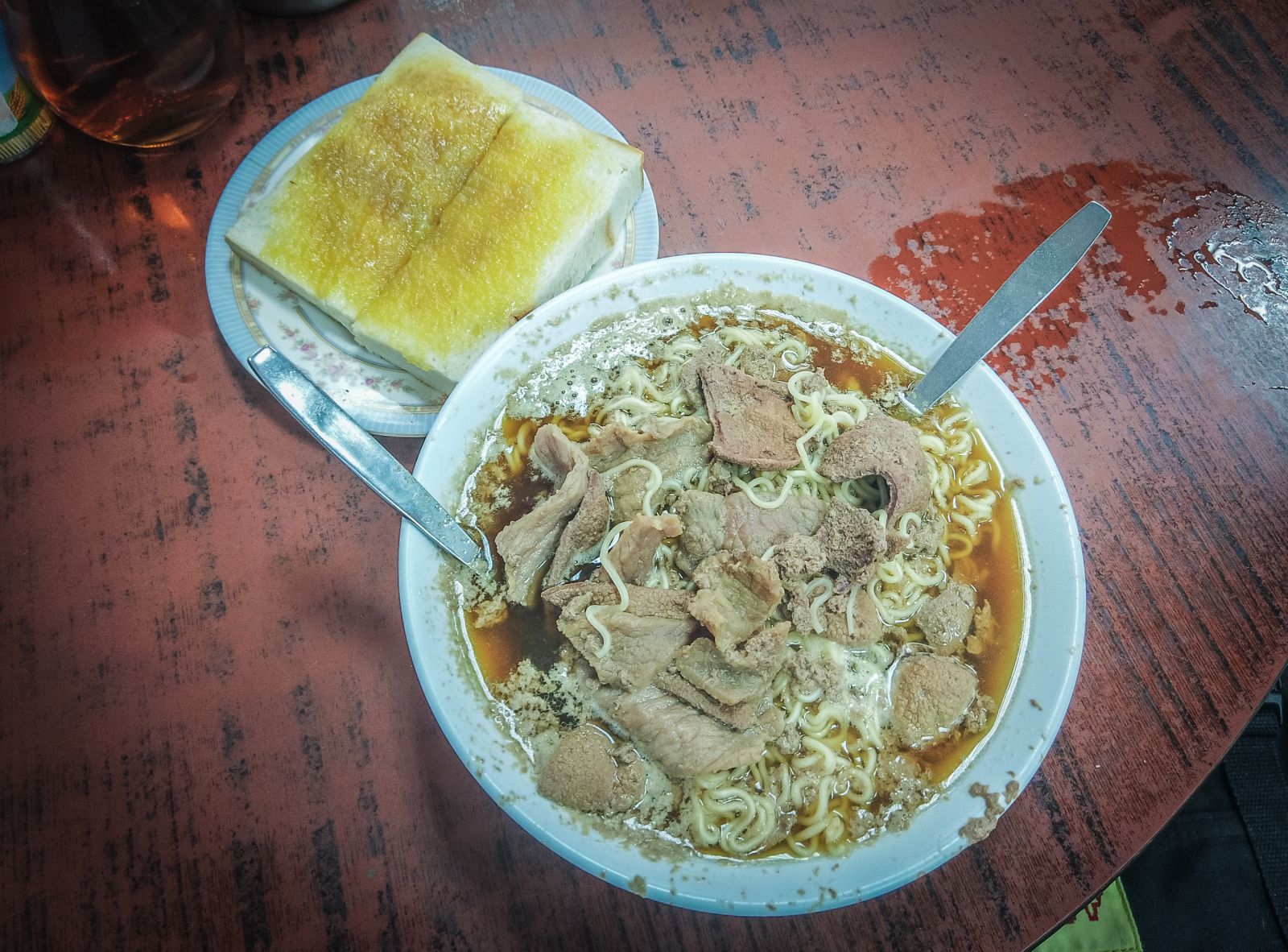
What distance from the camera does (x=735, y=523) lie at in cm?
168

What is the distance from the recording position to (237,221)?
208cm

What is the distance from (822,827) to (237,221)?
2126 mm

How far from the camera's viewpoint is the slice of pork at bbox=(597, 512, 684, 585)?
160 centimetres

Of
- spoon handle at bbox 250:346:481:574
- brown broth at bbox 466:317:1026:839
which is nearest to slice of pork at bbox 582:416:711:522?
brown broth at bbox 466:317:1026:839

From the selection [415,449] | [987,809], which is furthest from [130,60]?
[987,809]

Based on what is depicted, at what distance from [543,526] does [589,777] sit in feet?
1.75

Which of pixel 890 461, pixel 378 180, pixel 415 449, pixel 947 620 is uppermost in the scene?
pixel 890 461

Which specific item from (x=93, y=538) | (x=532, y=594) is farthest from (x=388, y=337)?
(x=93, y=538)

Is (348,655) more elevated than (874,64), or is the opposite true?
(874,64)

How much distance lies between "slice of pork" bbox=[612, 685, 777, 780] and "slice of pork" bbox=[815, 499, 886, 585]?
15.5 inches

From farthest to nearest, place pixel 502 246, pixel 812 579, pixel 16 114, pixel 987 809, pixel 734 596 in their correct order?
pixel 16 114 < pixel 502 246 < pixel 812 579 < pixel 734 596 < pixel 987 809

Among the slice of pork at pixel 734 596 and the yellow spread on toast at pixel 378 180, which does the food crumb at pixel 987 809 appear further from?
the yellow spread on toast at pixel 378 180

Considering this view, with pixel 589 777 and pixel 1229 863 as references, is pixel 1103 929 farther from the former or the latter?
pixel 589 777

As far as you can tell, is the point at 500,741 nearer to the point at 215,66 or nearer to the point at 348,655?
the point at 348,655
